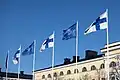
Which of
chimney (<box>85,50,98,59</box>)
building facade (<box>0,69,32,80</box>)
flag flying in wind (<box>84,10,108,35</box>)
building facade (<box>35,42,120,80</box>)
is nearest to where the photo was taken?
flag flying in wind (<box>84,10,108,35</box>)

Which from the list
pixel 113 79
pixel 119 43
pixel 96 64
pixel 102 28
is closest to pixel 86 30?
pixel 102 28

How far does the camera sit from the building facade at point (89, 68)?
77.9 m

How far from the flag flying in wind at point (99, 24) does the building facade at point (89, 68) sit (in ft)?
83.0

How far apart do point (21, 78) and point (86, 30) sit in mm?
79249

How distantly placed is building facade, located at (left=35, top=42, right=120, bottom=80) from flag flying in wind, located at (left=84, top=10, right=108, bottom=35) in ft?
83.0

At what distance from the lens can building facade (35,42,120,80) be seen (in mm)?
77938

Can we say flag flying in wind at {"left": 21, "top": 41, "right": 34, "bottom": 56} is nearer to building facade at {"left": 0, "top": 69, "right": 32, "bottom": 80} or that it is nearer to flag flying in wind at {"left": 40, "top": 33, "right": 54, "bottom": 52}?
flag flying in wind at {"left": 40, "top": 33, "right": 54, "bottom": 52}

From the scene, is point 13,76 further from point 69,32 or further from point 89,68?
point 69,32

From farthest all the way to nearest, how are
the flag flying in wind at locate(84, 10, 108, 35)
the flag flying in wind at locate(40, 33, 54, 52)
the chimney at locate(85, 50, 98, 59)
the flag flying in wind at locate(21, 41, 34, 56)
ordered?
the chimney at locate(85, 50, 98, 59), the flag flying in wind at locate(21, 41, 34, 56), the flag flying in wind at locate(40, 33, 54, 52), the flag flying in wind at locate(84, 10, 108, 35)

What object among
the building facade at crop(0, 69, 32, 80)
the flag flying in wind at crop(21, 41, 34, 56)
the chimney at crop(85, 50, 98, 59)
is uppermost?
the chimney at crop(85, 50, 98, 59)

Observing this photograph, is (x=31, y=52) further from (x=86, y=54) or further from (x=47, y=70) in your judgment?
(x=47, y=70)

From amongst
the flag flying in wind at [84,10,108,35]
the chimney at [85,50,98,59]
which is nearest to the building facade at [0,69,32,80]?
the chimney at [85,50,98,59]

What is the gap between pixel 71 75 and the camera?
9331 centimetres

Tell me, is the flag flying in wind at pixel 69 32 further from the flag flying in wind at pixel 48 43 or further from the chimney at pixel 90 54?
the chimney at pixel 90 54
